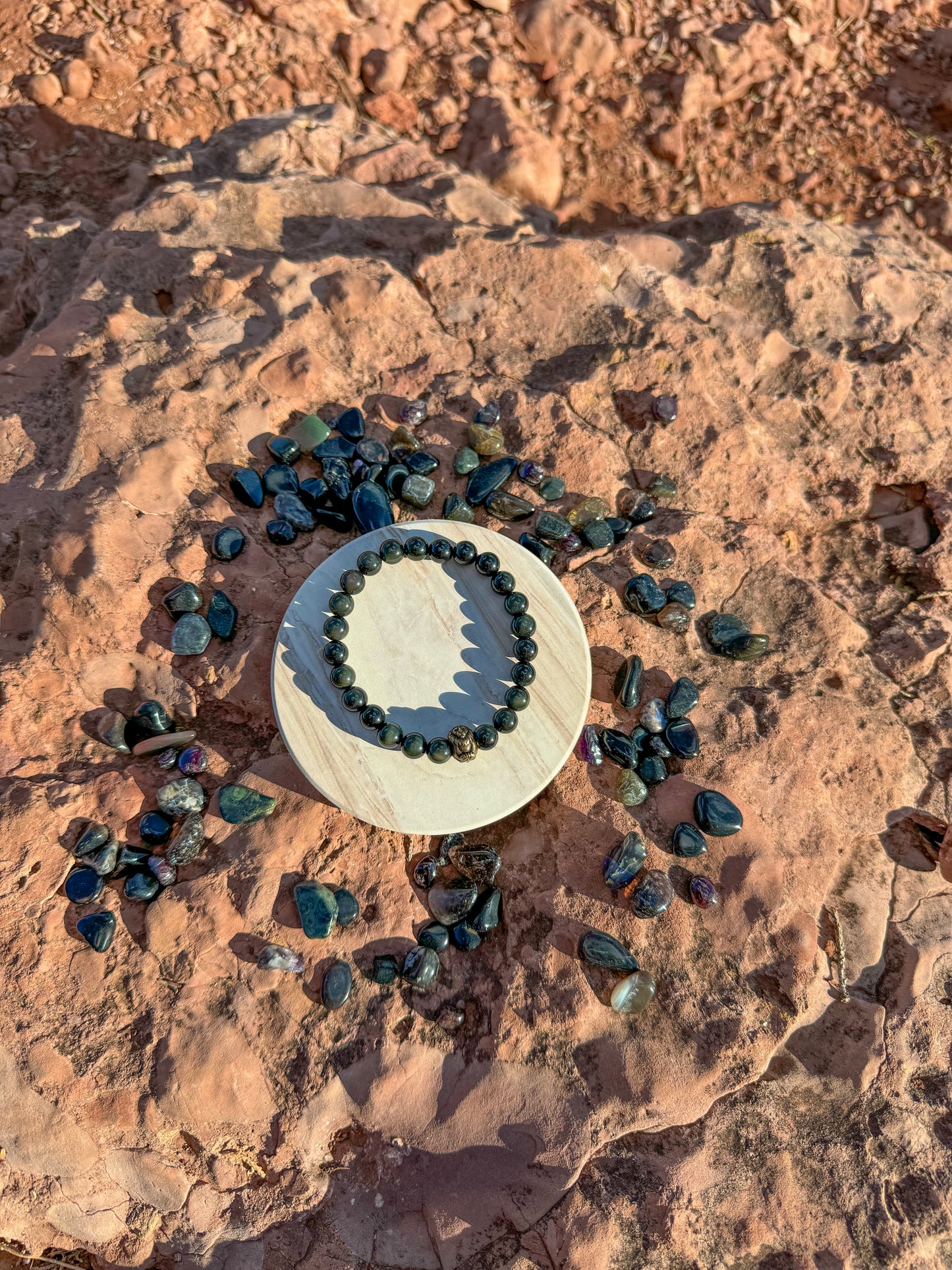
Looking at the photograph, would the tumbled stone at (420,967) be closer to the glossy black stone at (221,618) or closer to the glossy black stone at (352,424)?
the glossy black stone at (221,618)

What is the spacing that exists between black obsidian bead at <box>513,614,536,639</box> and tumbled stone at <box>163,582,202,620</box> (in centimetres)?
128

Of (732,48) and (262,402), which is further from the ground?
(732,48)

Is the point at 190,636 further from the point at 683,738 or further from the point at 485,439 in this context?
the point at 683,738

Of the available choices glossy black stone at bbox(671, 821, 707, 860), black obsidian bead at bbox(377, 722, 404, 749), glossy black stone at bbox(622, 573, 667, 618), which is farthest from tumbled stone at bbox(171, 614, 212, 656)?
glossy black stone at bbox(671, 821, 707, 860)

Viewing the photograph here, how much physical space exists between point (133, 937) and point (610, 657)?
207cm

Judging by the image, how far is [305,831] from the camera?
2834 millimetres

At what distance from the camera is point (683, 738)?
296 centimetres

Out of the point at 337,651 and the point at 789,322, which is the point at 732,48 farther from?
the point at 337,651

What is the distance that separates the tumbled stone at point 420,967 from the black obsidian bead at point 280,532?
5.71ft

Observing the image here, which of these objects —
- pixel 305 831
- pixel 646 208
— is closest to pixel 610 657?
pixel 305 831

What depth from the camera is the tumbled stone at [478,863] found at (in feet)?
9.28

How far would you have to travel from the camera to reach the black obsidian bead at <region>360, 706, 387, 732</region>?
9.68 ft

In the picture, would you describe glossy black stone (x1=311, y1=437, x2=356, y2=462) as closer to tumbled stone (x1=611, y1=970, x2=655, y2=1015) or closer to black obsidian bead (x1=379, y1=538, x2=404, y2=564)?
black obsidian bead (x1=379, y1=538, x2=404, y2=564)

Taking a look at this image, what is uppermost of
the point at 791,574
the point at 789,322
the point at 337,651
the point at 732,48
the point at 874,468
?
the point at 732,48
